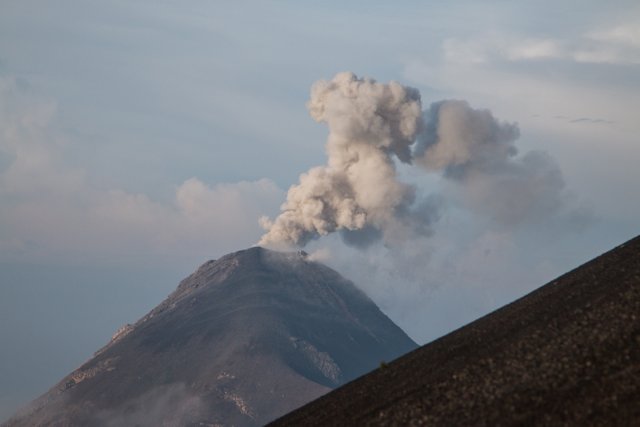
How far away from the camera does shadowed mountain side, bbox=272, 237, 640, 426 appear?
2840 centimetres

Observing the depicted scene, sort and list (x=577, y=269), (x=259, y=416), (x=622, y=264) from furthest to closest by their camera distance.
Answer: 1. (x=259, y=416)
2. (x=577, y=269)
3. (x=622, y=264)

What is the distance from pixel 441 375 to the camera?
37.1m

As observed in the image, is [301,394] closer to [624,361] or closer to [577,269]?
[577,269]

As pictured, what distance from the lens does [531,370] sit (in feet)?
105

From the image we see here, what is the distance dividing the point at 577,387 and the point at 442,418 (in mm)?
4350

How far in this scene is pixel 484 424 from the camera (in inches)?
1146

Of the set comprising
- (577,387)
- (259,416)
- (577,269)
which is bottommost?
(577,387)

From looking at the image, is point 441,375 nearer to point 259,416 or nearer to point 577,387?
point 577,387

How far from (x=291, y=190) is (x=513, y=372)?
13308 centimetres

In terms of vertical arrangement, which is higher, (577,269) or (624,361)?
(577,269)

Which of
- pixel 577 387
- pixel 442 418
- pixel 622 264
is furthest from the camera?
pixel 622 264

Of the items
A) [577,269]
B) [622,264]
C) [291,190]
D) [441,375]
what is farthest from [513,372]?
[291,190]

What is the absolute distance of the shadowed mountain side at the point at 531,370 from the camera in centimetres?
2840

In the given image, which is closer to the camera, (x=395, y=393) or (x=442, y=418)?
(x=442, y=418)
